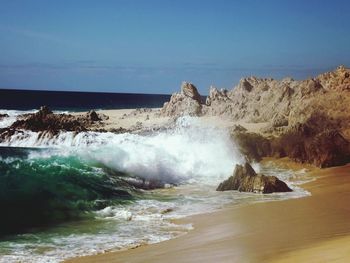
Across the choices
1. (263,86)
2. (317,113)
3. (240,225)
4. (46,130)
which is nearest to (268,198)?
(240,225)

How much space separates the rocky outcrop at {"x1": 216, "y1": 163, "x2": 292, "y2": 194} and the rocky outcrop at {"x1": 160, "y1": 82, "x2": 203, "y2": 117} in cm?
1054

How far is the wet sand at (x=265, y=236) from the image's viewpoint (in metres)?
6.89

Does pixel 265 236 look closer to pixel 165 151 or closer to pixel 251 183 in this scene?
pixel 251 183

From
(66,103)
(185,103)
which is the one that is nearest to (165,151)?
(185,103)

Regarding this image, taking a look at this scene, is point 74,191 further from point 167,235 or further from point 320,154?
point 320,154

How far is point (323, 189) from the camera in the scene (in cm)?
1299

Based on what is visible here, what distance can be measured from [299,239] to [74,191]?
6380mm

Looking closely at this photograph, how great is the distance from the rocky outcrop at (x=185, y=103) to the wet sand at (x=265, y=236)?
12.9 meters

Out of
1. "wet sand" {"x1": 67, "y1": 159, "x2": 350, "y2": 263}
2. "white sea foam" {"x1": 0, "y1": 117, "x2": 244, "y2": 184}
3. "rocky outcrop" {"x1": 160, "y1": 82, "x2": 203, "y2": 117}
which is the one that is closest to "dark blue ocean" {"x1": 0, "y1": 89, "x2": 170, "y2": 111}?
"rocky outcrop" {"x1": 160, "y1": 82, "x2": 203, "y2": 117}

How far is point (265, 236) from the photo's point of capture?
833 centimetres

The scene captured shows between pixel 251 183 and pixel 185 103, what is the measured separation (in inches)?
504

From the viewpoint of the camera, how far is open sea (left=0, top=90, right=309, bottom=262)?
29.4ft

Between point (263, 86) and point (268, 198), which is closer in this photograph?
point (268, 198)

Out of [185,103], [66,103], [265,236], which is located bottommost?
[265,236]
